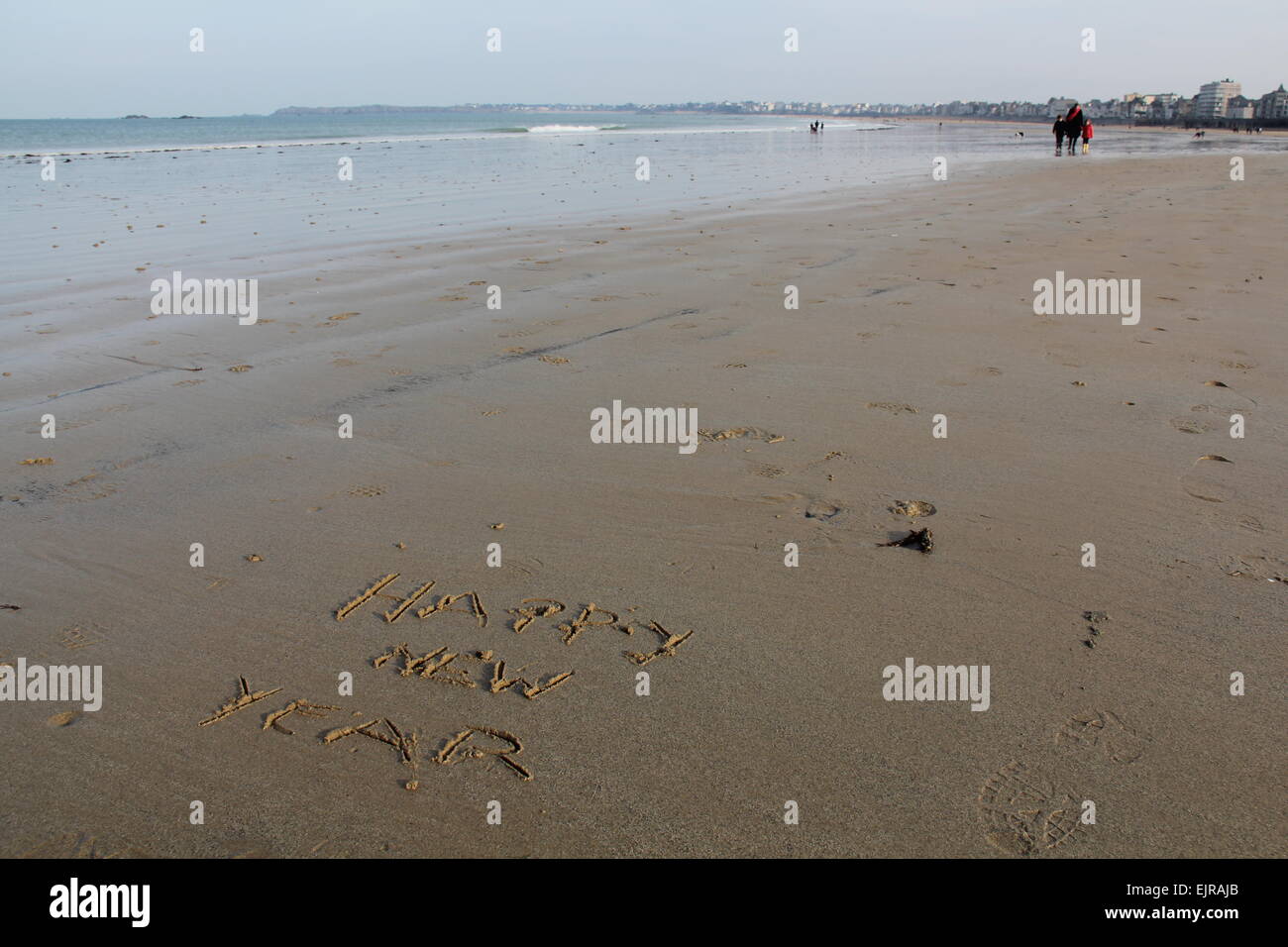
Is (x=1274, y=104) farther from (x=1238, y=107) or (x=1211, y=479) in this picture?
(x=1211, y=479)

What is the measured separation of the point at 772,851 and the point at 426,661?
1213mm

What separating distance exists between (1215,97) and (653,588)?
507ft

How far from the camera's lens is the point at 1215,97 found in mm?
124312

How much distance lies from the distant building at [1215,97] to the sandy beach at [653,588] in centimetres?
12849

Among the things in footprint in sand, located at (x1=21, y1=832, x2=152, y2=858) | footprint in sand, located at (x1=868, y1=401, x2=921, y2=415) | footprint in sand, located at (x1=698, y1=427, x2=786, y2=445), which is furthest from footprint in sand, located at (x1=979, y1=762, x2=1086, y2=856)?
footprint in sand, located at (x1=868, y1=401, x2=921, y2=415)

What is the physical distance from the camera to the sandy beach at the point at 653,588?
2.12 metres

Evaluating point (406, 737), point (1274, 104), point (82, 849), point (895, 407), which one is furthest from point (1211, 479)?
point (1274, 104)

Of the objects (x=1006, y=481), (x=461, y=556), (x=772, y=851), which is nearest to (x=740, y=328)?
(x=1006, y=481)

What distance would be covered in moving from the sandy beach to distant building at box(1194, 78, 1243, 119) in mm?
128487

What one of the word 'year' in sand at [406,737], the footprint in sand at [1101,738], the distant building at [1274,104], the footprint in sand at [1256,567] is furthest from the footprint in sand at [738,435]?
the distant building at [1274,104]

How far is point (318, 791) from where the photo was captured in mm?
2172

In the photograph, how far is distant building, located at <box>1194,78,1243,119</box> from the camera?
11529cm

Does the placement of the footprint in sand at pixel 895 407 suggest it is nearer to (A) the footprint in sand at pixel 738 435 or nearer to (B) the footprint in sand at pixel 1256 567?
(A) the footprint in sand at pixel 738 435
